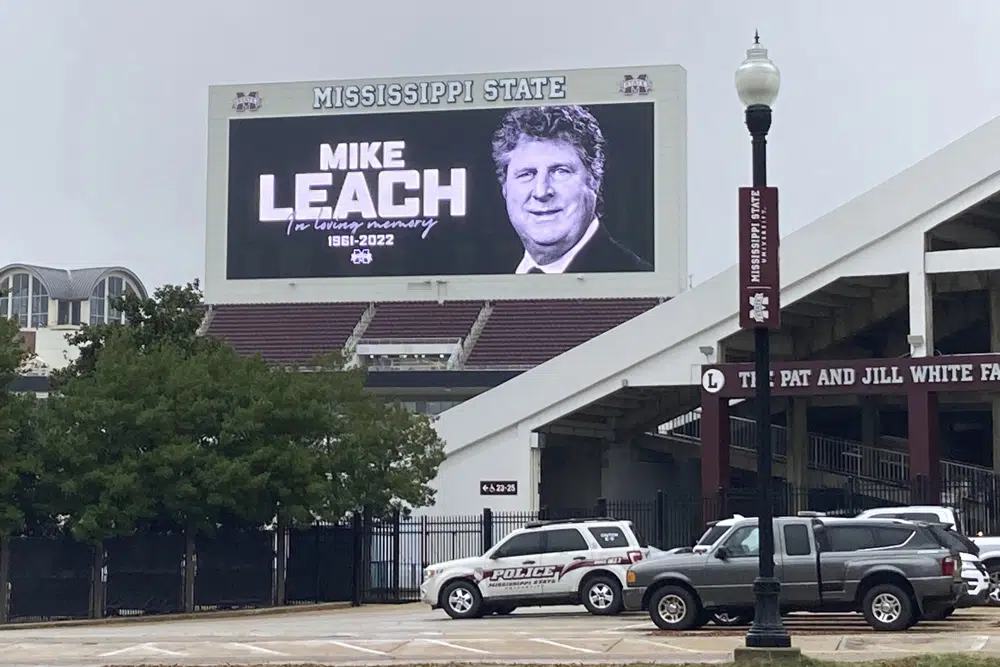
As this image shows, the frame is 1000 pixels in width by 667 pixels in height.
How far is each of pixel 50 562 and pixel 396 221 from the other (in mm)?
41218

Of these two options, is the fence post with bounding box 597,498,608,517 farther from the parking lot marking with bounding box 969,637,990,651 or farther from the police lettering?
the parking lot marking with bounding box 969,637,990,651

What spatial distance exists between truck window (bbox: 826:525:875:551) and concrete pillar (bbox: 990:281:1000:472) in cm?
2685

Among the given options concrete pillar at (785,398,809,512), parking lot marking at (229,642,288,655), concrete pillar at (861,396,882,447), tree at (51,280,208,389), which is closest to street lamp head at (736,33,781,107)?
parking lot marking at (229,642,288,655)

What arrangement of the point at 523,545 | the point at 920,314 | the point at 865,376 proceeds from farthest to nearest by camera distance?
the point at 920,314
the point at 865,376
the point at 523,545

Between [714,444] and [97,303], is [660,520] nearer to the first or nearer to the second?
[714,444]

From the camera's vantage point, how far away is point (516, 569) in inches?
1198

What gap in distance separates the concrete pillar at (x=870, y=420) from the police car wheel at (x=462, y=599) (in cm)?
2691

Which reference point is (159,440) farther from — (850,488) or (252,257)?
(252,257)

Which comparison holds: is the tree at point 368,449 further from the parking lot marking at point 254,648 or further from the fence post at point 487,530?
the parking lot marking at point 254,648

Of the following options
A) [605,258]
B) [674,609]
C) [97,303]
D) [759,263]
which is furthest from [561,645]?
[97,303]

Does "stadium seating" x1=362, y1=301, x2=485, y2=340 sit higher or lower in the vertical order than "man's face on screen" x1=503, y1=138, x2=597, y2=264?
lower

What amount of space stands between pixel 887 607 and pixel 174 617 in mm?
16782

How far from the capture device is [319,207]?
76.8 m

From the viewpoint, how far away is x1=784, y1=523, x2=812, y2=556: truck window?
24.7m
